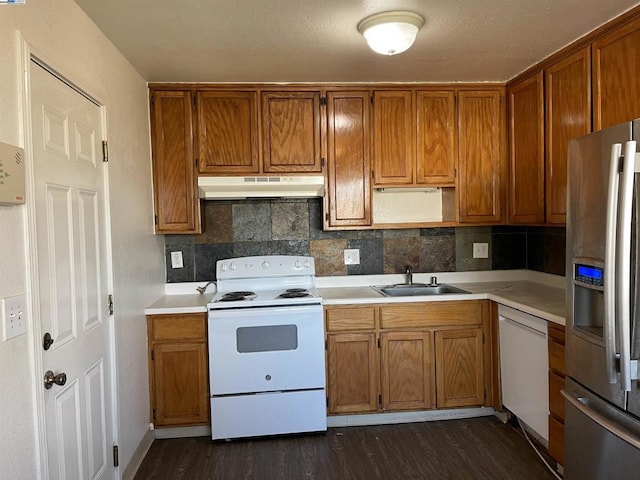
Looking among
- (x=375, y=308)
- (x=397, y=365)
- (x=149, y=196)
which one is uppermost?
(x=149, y=196)

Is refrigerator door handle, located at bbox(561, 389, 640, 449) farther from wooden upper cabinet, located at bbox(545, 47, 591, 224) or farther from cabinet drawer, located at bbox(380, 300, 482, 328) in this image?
wooden upper cabinet, located at bbox(545, 47, 591, 224)

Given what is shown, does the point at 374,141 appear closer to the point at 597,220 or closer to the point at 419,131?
the point at 419,131

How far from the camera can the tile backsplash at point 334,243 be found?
325 cm

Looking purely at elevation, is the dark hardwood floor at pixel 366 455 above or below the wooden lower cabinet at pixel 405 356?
below

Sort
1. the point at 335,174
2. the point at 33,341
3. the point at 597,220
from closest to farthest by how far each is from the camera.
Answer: the point at 33,341 → the point at 597,220 → the point at 335,174

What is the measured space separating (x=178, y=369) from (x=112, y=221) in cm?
110

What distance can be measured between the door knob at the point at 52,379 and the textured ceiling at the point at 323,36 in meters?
1.53

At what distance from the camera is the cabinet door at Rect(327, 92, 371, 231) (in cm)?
306

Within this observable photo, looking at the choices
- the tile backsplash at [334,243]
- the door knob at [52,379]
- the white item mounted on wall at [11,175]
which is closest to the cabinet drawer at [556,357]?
the tile backsplash at [334,243]

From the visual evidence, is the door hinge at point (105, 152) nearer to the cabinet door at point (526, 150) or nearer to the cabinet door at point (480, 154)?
the cabinet door at point (480, 154)

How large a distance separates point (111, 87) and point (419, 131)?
200cm

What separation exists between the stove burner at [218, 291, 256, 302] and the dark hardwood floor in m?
0.91

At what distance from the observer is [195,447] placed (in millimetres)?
2707

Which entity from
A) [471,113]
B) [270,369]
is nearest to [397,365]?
[270,369]
